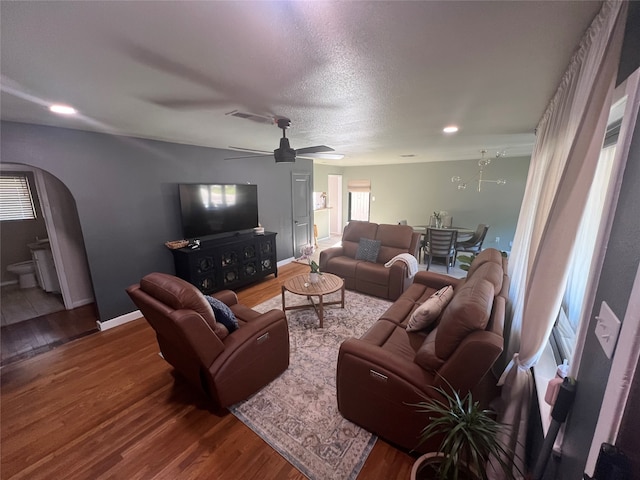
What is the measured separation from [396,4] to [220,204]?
3602mm

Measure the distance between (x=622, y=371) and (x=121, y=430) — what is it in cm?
266

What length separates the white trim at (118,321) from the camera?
306 centimetres

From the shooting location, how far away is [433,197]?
22.5 feet

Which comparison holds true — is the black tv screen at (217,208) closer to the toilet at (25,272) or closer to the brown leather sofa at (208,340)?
the brown leather sofa at (208,340)

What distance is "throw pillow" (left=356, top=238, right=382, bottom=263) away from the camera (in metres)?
4.19

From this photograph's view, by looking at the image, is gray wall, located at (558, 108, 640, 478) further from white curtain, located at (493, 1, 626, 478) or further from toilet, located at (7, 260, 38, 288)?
toilet, located at (7, 260, 38, 288)

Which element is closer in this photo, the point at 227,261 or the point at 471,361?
the point at 471,361

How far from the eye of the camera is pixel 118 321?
125 inches

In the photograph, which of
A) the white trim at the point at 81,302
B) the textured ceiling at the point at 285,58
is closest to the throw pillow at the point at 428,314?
the textured ceiling at the point at 285,58

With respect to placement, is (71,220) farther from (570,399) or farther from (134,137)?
(570,399)

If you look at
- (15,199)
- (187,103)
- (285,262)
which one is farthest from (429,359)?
(15,199)

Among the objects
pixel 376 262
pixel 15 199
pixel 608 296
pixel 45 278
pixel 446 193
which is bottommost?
pixel 45 278

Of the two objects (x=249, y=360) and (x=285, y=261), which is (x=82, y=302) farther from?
(x=249, y=360)

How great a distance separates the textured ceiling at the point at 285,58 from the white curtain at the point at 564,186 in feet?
0.54
